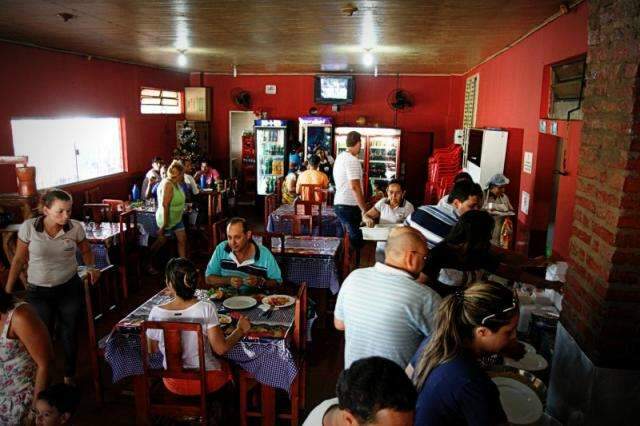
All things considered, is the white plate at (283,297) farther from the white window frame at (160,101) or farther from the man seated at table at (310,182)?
the white window frame at (160,101)

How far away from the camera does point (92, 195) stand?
26.9 ft

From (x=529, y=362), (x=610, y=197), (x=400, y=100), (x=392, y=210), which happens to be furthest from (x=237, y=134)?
(x=610, y=197)

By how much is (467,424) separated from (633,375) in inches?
47.2

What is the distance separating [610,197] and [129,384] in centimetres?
392

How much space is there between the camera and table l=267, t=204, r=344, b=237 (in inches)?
273

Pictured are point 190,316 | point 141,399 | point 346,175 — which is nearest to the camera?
point 190,316

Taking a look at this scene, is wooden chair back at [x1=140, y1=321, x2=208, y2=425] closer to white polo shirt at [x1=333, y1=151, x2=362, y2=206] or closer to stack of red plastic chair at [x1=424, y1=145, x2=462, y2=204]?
white polo shirt at [x1=333, y1=151, x2=362, y2=206]

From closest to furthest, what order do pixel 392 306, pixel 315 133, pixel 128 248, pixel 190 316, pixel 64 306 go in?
pixel 392 306 < pixel 190 316 < pixel 64 306 < pixel 128 248 < pixel 315 133

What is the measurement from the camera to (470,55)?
769 cm

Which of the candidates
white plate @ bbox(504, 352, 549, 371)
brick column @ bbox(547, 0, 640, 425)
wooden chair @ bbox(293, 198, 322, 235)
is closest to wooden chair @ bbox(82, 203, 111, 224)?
wooden chair @ bbox(293, 198, 322, 235)

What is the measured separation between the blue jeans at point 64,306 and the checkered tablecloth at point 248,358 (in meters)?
0.90

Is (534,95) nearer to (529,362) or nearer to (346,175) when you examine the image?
(346,175)

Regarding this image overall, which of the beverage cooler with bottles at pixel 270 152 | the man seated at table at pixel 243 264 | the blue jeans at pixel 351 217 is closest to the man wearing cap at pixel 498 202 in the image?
the blue jeans at pixel 351 217

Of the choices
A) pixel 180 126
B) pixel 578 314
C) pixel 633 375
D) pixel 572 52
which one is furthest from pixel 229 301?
pixel 180 126
